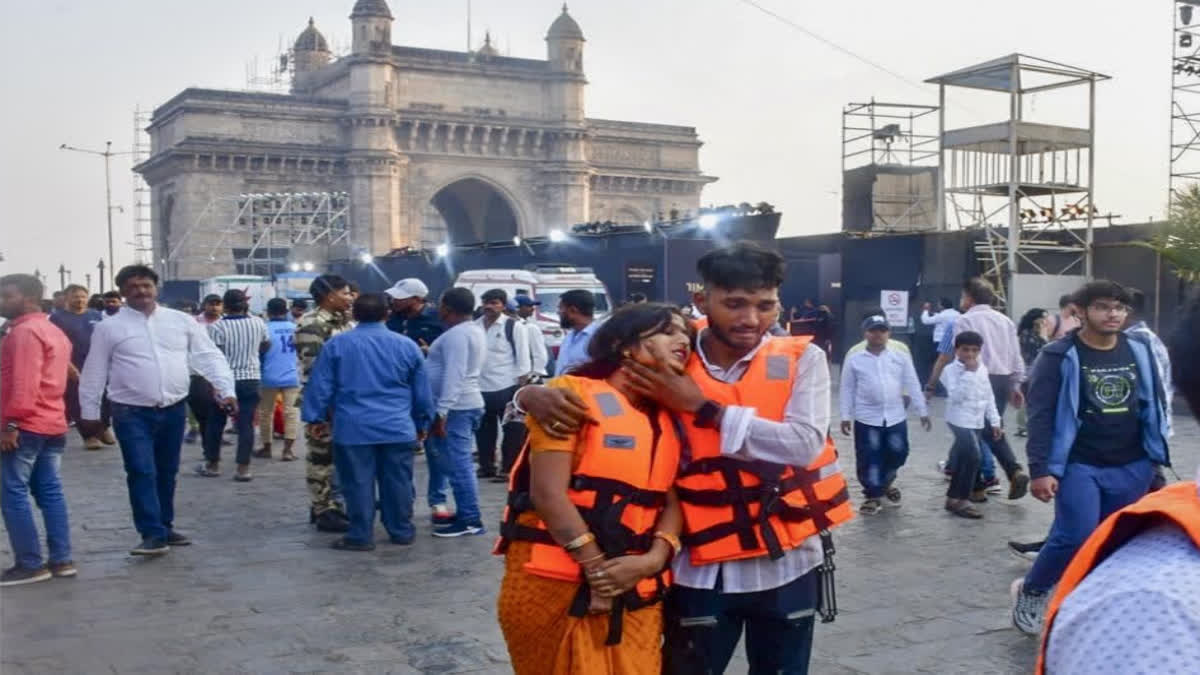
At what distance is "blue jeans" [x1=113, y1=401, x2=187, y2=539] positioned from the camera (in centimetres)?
679

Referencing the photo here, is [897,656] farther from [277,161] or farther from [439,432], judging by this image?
[277,161]

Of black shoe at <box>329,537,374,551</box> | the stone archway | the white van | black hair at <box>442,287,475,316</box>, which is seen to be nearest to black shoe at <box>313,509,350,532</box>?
black shoe at <box>329,537,374,551</box>

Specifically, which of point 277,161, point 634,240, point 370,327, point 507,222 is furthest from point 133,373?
point 507,222

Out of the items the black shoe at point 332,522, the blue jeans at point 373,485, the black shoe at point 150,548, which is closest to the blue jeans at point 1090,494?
the blue jeans at point 373,485

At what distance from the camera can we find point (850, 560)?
22.6 ft

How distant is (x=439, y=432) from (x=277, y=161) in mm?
42593

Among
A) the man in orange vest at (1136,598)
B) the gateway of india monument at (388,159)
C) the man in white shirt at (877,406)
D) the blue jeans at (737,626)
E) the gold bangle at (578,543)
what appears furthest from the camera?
the gateway of india monument at (388,159)

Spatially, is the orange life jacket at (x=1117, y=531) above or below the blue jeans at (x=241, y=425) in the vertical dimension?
above

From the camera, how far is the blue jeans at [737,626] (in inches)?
119

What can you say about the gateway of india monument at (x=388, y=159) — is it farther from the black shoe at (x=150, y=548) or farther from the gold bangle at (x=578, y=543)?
the gold bangle at (x=578, y=543)

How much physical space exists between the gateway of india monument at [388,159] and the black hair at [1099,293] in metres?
39.1

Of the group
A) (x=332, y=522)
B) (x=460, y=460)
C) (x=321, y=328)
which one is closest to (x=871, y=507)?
(x=460, y=460)

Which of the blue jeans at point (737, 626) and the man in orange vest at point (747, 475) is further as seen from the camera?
the blue jeans at point (737, 626)

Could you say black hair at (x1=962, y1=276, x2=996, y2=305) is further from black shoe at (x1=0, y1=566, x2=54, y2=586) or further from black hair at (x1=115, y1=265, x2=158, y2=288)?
black shoe at (x1=0, y1=566, x2=54, y2=586)
